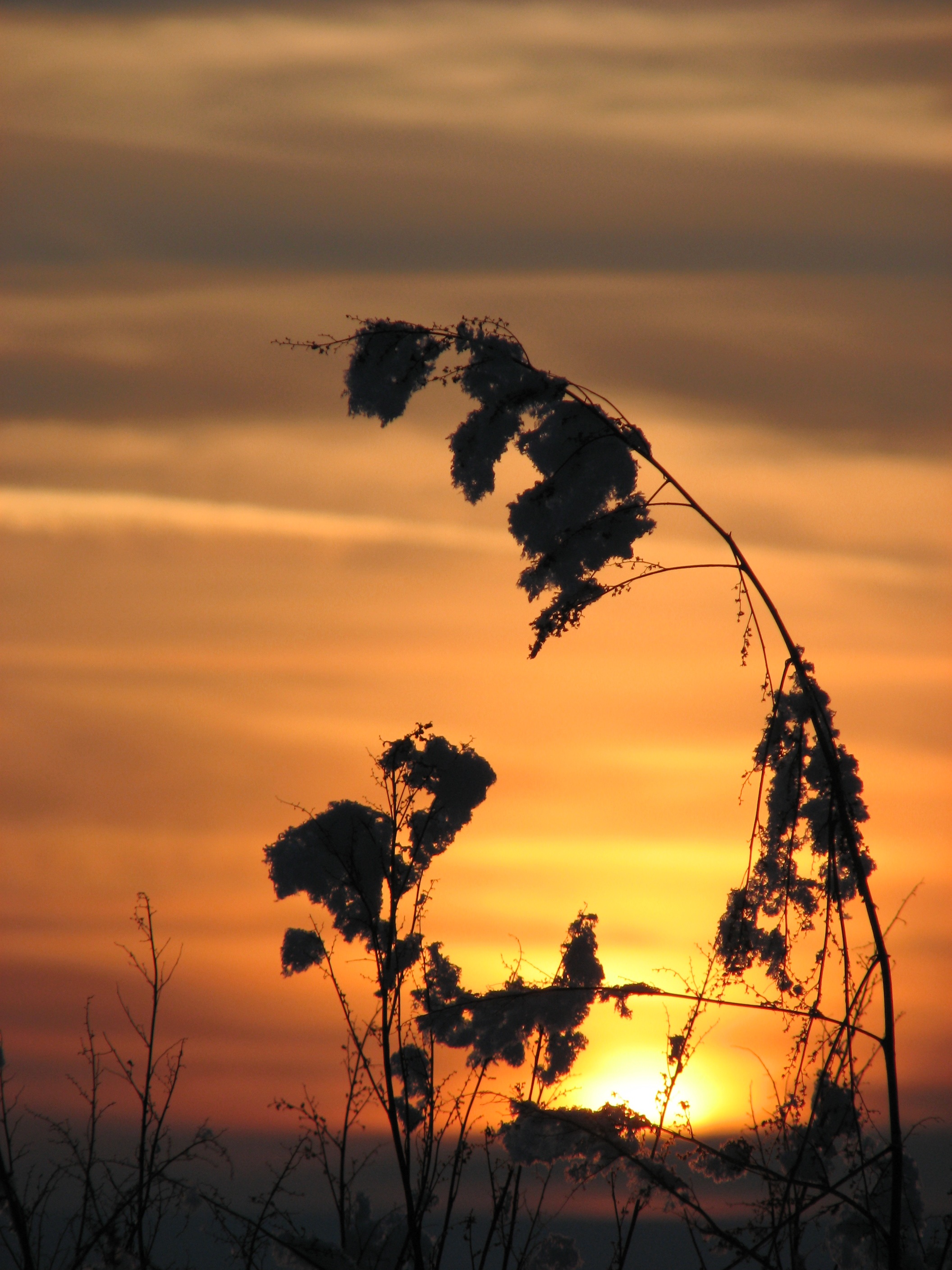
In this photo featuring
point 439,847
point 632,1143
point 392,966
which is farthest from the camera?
point 439,847

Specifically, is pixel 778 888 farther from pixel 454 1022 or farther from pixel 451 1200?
pixel 451 1200

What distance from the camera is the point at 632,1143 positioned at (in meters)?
6.38

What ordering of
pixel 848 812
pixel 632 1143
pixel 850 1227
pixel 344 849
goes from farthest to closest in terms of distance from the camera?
pixel 344 849 → pixel 850 1227 → pixel 632 1143 → pixel 848 812

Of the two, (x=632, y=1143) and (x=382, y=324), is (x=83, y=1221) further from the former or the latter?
(x=382, y=324)

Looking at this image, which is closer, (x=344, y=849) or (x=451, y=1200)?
(x=451, y=1200)

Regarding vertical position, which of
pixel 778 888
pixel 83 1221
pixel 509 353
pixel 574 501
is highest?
pixel 509 353

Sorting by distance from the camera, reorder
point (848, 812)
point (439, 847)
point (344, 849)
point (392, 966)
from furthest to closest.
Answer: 1. point (344, 849)
2. point (439, 847)
3. point (392, 966)
4. point (848, 812)

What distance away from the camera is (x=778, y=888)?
17.9 feet

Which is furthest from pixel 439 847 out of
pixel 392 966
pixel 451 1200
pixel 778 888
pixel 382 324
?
pixel 382 324

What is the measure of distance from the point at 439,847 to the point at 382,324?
17.4 feet

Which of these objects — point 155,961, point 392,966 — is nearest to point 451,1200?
point 392,966

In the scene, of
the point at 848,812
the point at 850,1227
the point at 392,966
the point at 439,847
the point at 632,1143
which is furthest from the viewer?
the point at 439,847

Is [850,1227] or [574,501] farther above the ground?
[574,501]

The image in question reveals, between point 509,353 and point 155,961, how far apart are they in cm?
785
